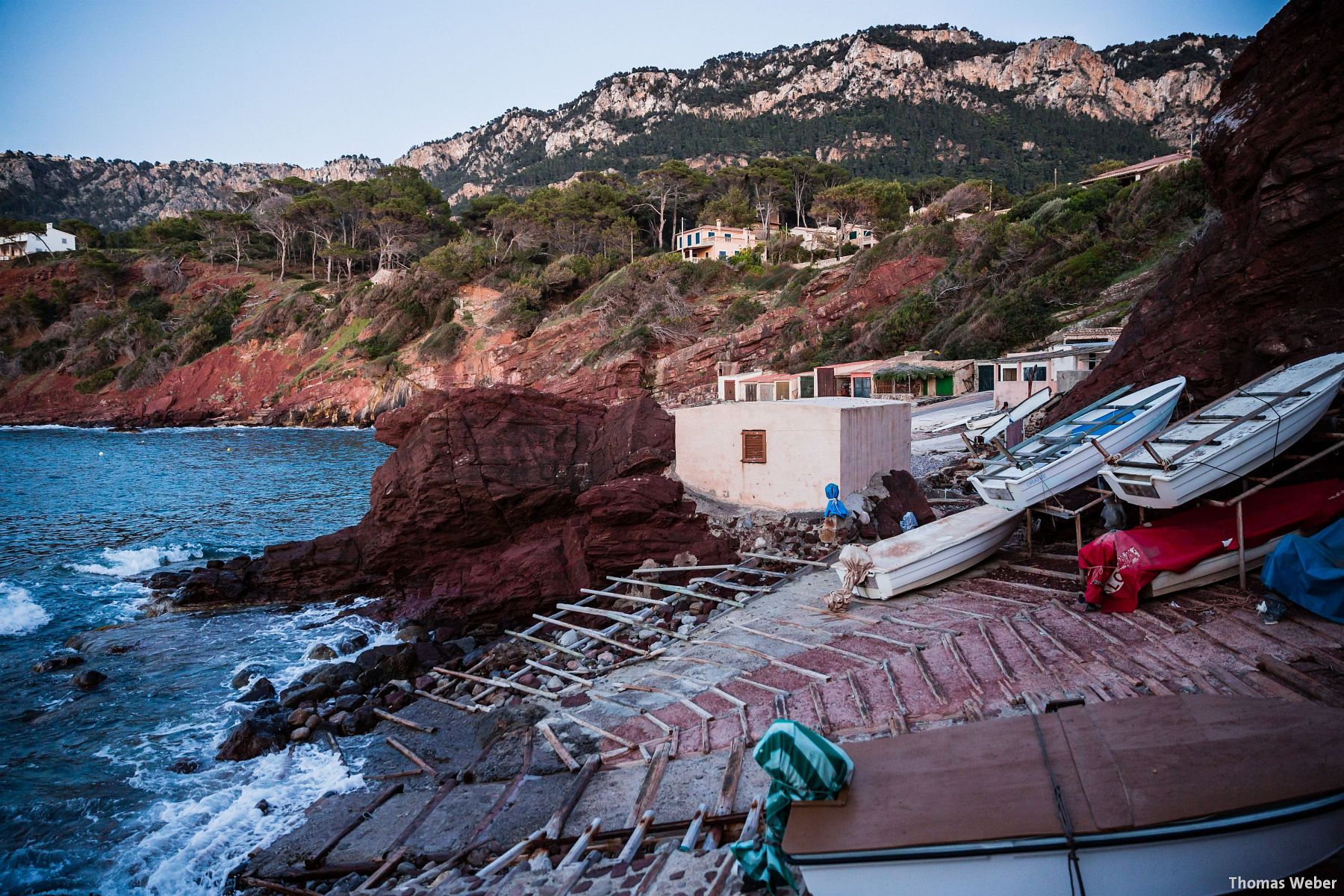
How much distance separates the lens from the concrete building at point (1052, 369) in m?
25.1

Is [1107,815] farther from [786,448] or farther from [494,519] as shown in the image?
[494,519]

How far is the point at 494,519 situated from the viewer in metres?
16.5

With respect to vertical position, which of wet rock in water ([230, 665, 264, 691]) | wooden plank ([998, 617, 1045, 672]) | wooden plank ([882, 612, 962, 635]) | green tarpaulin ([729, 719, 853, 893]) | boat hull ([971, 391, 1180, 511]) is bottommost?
wet rock in water ([230, 665, 264, 691])

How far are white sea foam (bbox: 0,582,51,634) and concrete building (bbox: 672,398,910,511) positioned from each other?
1490 cm

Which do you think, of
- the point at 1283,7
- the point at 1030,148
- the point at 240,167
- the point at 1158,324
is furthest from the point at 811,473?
the point at 240,167

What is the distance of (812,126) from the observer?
12419cm

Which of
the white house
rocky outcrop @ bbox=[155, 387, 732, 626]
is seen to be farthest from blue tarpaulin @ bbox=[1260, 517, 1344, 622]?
the white house

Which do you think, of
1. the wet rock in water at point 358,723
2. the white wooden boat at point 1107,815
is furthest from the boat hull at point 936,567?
the wet rock in water at point 358,723

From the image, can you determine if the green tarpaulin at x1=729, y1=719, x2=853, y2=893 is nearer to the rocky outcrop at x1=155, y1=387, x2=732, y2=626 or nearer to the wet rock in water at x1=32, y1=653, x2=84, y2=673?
the rocky outcrop at x1=155, y1=387, x2=732, y2=626

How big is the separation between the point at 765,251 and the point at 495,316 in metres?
23.4

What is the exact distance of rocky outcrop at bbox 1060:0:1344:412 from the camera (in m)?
10.5

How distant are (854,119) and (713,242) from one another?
235 feet

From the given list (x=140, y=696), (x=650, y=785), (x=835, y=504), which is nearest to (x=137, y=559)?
(x=140, y=696)

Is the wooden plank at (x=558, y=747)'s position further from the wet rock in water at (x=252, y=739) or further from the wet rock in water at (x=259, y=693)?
the wet rock in water at (x=259, y=693)
